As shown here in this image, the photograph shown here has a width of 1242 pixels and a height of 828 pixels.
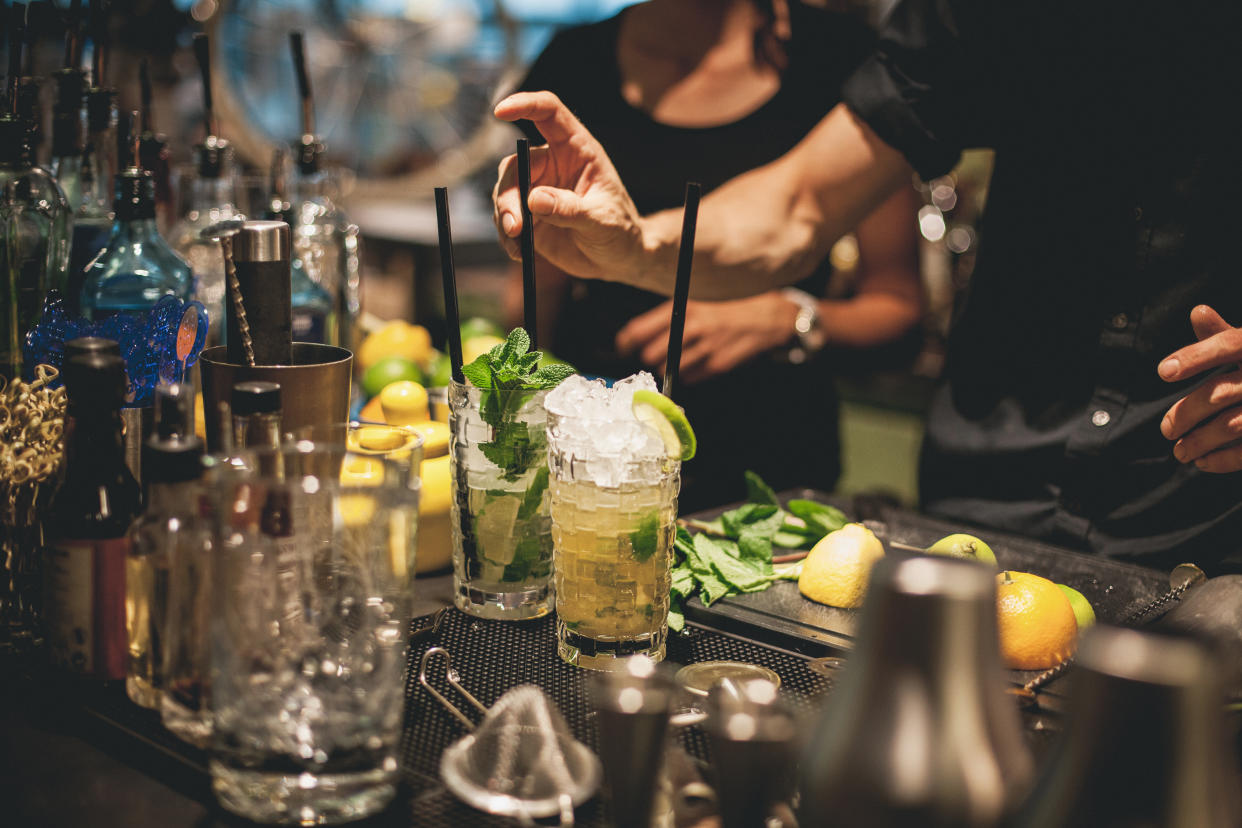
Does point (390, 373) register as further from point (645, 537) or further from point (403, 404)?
point (645, 537)

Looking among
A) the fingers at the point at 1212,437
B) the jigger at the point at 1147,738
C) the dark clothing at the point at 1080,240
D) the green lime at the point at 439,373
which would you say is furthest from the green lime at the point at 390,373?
the jigger at the point at 1147,738

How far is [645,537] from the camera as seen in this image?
0.97 m

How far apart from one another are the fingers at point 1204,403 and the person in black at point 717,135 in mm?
994

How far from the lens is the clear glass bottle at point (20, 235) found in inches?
44.6

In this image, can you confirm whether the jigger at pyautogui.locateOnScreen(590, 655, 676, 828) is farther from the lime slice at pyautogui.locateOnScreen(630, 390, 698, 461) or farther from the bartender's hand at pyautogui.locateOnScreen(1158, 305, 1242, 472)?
the bartender's hand at pyautogui.locateOnScreen(1158, 305, 1242, 472)

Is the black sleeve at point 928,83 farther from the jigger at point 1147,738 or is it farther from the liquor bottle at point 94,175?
the jigger at point 1147,738

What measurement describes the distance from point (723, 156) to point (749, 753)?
1672 mm

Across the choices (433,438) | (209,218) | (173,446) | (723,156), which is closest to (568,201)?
(433,438)

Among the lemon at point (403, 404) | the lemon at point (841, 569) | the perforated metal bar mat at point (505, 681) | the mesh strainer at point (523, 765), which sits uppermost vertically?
the lemon at point (403, 404)

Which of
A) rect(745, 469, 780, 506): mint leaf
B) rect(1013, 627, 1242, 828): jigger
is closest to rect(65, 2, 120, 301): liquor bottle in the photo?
rect(745, 469, 780, 506): mint leaf

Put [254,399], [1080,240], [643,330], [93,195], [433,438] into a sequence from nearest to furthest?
[254,399]
[433,438]
[93,195]
[1080,240]
[643,330]

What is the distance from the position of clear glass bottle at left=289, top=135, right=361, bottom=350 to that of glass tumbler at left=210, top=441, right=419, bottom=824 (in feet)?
3.31

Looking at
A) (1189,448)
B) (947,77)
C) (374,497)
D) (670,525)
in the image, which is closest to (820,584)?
(670,525)

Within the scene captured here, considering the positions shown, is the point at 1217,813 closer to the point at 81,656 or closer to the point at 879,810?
the point at 879,810
